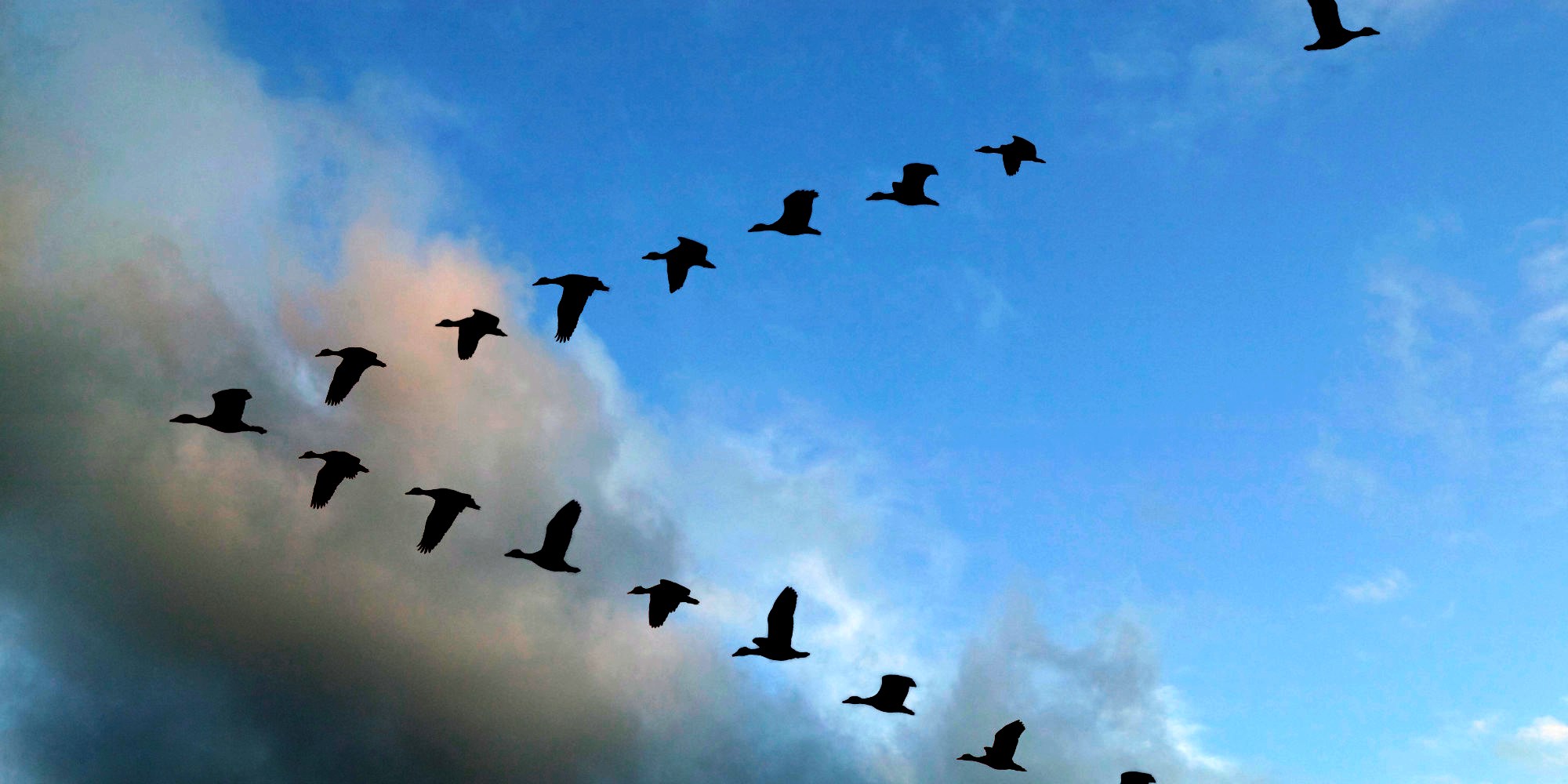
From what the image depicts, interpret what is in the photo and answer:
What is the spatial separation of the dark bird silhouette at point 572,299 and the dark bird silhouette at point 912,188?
7.26 metres

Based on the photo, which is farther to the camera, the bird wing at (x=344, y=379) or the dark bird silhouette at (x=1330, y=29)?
the bird wing at (x=344, y=379)

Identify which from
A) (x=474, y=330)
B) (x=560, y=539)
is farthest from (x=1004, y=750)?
(x=474, y=330)

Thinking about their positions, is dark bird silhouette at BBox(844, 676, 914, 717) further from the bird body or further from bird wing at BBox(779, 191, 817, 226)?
bird wing at BBox(779, 191, 817, 226)

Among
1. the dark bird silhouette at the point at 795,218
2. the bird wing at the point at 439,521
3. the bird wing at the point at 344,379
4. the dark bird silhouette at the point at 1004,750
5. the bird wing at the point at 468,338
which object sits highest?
the dark bird silhouette at the point at 795,218

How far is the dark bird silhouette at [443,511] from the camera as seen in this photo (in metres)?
28.4

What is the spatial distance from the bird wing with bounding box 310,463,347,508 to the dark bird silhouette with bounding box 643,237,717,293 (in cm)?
936

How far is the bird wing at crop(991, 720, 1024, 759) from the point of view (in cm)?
2706

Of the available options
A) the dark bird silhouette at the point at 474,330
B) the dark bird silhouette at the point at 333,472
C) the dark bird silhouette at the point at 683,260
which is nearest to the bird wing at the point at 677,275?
the dark bird silhouette at the point at 683,260

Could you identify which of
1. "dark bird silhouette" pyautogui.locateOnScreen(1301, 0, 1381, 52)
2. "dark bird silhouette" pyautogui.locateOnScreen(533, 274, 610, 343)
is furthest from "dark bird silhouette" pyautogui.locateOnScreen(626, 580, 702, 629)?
"dark bird silhouette" pyautogui.locateOnScreen(1301, 0, 1381, 52)

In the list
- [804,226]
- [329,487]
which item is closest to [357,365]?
[329,487]

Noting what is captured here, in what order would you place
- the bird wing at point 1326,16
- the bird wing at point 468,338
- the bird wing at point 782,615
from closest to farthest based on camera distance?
the bird wing at point 1326,16
the bird wing at point 782,615
the bird wing at point 468,338

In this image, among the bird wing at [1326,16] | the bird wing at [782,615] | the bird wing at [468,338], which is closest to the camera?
the bird wing at [1326,16]

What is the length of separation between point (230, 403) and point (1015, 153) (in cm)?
2028

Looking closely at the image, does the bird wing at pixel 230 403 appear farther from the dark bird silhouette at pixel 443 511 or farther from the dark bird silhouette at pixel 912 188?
the dark bird silhouette at pixel 912 188
